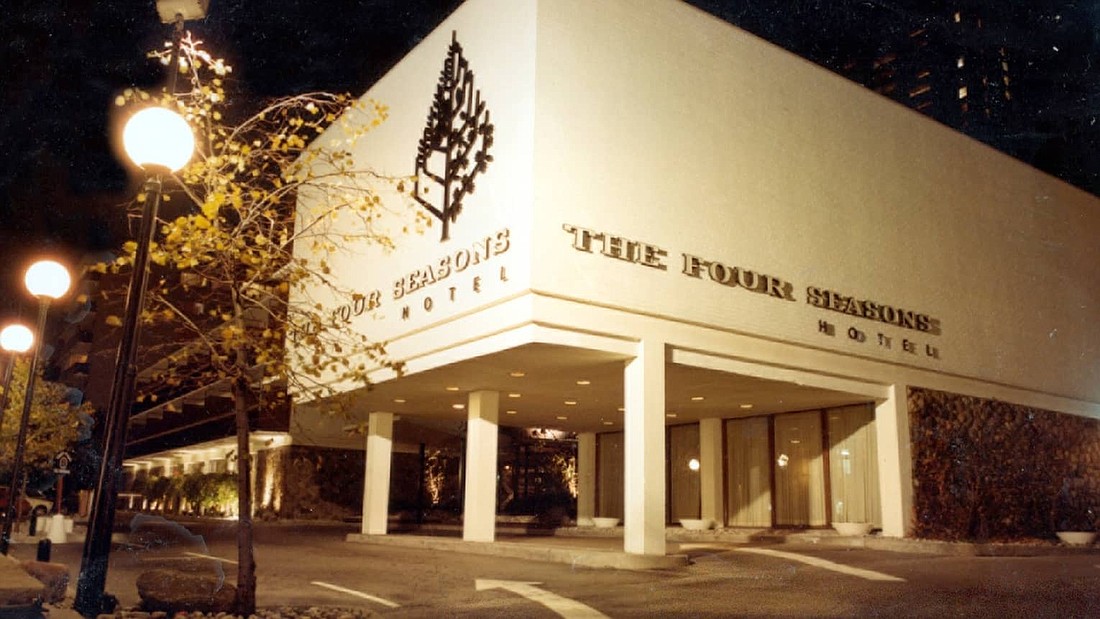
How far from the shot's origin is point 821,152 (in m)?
22.2

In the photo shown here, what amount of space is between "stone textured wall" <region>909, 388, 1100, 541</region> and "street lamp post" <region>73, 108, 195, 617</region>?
65.5 feet

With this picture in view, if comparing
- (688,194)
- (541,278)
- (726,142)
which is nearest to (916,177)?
(726,142)

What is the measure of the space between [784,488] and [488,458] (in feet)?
32.3

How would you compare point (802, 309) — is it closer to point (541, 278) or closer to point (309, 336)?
point (541, 278)

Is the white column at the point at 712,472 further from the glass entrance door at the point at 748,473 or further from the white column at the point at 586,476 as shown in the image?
the white column at the point at 586,476

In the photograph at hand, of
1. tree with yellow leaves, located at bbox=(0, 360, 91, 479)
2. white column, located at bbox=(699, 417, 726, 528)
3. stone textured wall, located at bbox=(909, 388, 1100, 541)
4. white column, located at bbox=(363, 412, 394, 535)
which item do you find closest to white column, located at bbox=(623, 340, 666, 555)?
stone textured wall, located at bbox=(909, 388, 1100, 541)

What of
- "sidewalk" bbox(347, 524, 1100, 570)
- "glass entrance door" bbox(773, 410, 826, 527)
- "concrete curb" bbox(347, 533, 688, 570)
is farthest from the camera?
"glass entrance door" bbox(773, 410, 826, 527)

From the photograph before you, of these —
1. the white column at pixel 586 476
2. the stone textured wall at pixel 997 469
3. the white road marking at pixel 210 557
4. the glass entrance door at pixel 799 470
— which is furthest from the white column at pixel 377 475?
the stone textured wall at pixel 997 469

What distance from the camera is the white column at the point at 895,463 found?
22.3 m

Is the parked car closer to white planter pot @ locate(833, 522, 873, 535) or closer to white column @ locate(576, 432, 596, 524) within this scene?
white column @ locate(576, 432, 596, 524)

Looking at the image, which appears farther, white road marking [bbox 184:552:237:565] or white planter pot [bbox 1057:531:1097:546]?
white planter pot [bbox 1057:531:1097:546]

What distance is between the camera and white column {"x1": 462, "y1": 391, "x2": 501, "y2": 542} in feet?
69.0

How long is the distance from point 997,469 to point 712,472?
8122mm

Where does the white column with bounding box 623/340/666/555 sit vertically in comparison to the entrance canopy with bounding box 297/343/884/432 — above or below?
below
